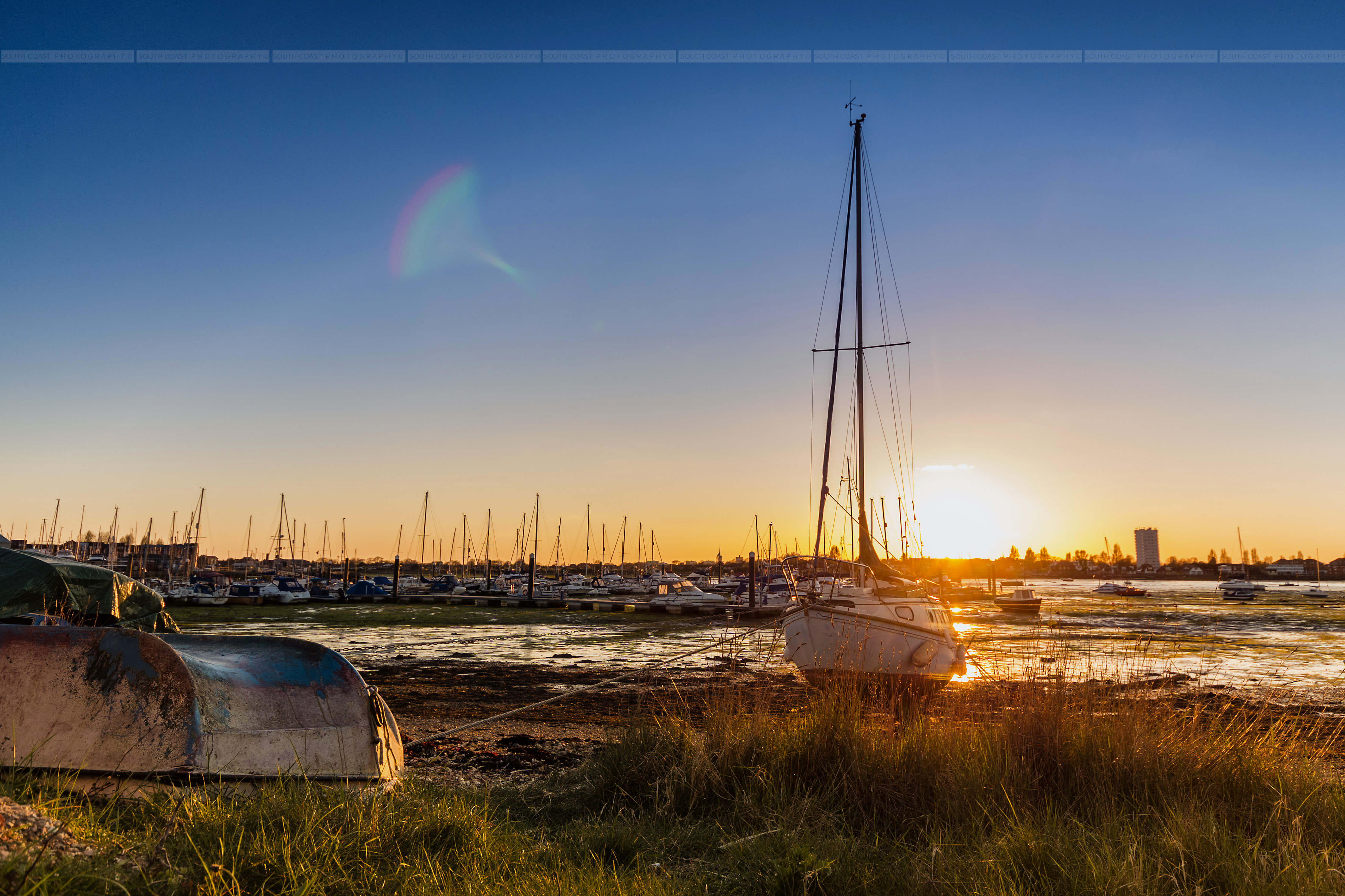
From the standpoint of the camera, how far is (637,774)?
636 centimetres

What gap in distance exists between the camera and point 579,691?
9.45 meters

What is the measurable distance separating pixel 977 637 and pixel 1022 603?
927 inches

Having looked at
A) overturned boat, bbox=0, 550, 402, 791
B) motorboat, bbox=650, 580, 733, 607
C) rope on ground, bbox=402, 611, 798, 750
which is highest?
overturned boat, bbox=0, 550, 402, 791

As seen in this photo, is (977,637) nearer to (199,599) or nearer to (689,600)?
(689,600)

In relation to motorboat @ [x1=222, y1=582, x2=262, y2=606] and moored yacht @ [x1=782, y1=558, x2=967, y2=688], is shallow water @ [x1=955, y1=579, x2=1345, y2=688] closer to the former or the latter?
moored yacht @ [x1=782, y1=558, x2=967, y2=688]

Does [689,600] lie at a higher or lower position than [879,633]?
lower

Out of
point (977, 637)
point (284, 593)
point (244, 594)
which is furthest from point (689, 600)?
point (244, 594)

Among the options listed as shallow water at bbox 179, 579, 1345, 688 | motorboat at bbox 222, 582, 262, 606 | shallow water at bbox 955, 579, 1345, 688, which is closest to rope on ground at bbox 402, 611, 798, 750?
shallow water at bbox 179, 579, 1345, 688

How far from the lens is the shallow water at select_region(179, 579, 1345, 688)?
14.2 metres

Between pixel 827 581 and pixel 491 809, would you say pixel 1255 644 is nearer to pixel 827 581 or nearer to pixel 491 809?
pixel 827 581

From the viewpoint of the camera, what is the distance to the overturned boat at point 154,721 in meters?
5.10

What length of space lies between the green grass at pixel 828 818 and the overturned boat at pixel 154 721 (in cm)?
33

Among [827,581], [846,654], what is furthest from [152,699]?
[827,581]

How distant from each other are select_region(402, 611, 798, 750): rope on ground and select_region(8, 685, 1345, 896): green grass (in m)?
1.16
